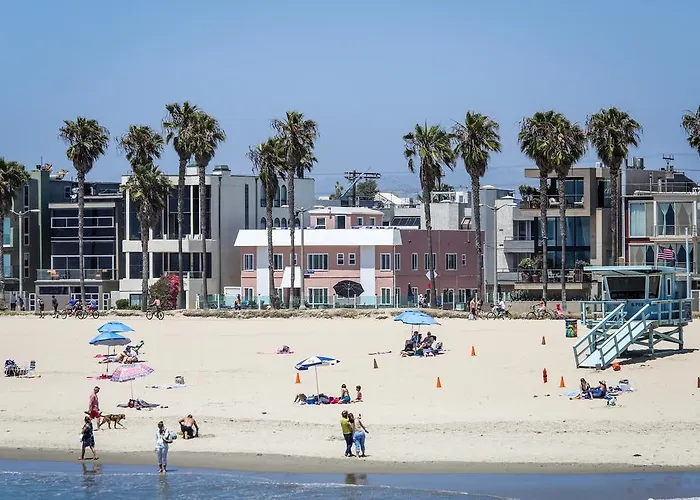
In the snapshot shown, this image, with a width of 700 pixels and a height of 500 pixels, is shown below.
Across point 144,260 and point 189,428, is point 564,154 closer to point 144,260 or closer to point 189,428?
point 144,260

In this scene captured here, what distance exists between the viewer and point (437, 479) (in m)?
29.8

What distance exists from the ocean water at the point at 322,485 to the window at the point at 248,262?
198 feet

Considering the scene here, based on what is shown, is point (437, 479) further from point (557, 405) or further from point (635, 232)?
point (635, 232)

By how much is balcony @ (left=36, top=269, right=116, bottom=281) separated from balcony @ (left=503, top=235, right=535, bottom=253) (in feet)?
104

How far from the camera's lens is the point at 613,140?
8000 cm

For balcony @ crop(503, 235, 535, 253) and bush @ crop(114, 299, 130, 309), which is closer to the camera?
balcony @ crop(503, 235, 535, 253)

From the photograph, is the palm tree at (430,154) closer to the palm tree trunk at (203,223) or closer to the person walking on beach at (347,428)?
the palm tree trunk at (203,223)

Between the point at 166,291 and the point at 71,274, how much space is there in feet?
43.3

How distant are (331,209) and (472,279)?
41.8 ft

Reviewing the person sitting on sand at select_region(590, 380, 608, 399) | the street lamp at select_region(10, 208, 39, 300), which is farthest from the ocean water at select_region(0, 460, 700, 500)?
the street lamp at select_region(10, 208, 39, 300)

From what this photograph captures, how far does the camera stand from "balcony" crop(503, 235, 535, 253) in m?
90.6

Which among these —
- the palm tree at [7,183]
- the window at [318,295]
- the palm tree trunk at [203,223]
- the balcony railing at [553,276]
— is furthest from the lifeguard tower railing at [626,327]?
the palm tree at [7,183]

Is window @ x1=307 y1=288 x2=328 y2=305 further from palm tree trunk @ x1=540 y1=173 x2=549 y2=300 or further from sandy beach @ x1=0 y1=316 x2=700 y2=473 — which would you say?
sandy beach @ x1=0 y1=316 x2=700 y2=473

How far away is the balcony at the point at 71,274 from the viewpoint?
100375 mm
